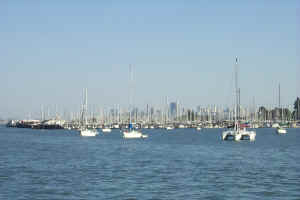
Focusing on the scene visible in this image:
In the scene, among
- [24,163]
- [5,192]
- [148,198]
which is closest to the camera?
[148,198]

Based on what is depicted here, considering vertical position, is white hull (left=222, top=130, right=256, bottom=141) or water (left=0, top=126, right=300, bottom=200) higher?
white hull (left=222, top=130, right=256, bottom=141)

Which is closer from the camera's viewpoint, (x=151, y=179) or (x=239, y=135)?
(x=151, y=179)

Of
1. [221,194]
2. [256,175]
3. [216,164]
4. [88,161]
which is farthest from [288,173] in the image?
[88,161]

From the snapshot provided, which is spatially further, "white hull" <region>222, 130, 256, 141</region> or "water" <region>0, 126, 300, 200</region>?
"white hull" <region>222, 130, 256, 141</region>

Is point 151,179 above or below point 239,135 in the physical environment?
below

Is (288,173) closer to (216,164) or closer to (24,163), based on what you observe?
(216,164)

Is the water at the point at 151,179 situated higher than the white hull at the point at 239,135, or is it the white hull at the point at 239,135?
the white hull at the point at 239,135

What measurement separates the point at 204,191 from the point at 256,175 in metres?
10.1

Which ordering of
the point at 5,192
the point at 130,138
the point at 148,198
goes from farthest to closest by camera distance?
the point at 130,138 → the point at 5,192 → the point at 148,198

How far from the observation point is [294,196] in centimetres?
3238

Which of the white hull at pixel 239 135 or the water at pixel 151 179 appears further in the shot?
the white hull at pixel 239 135

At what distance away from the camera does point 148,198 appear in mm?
31922

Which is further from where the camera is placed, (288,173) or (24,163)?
Result: (24,163)

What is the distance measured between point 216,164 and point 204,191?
18.7 m
